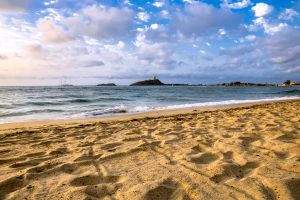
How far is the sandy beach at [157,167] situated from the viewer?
241 centimetres

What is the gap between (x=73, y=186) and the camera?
2.59 metres

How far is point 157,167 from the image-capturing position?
3.12m

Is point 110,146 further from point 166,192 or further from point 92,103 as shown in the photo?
point 92,103

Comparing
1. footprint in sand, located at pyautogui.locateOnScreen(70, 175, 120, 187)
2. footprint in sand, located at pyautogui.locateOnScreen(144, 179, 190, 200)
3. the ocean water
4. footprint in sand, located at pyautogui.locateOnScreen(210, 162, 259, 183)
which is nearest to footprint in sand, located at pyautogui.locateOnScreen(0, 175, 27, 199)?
footprint in sand, located at pyautogui.locateOnScreen(70, 175, 120, 187)

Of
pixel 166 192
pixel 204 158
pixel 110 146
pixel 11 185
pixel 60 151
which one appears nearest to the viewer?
pixel 166 192

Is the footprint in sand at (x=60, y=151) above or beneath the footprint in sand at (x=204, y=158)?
beneath

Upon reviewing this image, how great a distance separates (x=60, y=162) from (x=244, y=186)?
2556mm

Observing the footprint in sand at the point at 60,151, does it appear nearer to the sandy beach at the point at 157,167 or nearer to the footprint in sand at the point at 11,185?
the sandy beach at the point at 157,167

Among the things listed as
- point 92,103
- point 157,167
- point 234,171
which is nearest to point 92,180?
point 157,167

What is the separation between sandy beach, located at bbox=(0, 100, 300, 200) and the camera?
2.41m

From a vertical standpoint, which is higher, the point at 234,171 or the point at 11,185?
the point at 234,171

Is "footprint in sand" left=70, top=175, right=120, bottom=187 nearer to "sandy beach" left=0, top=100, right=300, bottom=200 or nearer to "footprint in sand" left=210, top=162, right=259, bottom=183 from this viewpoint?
"sandy beach" left=0, top=100, right=300, bottom=200

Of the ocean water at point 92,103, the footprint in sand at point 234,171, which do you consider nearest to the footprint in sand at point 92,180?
the footprint in sand at point 234,171

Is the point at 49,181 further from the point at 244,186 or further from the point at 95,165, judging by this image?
the point at 244,186
